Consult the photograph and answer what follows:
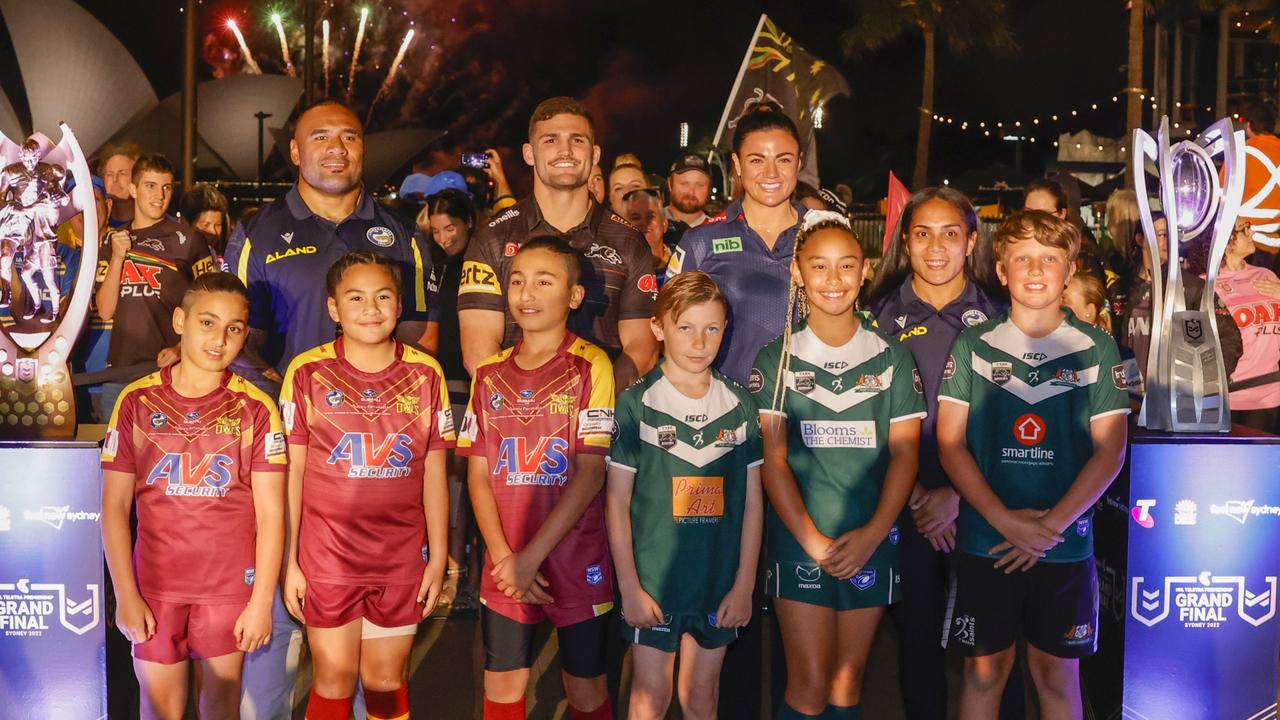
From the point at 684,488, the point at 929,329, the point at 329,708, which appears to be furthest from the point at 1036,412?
the point at 329,708

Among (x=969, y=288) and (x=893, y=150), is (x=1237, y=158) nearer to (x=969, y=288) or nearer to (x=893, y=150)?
(x=969, y=288)

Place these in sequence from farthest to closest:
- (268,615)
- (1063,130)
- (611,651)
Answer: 1. (1063,130)
2. (611,651)
3. (268,615)

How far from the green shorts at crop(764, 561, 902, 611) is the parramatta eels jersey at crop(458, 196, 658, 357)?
1115 mm

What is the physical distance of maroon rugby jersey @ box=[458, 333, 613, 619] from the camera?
3.82m

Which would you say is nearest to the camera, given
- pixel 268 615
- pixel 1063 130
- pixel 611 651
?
pixel 268 615

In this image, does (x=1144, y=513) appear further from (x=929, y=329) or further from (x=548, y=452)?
(x=548, y=452)

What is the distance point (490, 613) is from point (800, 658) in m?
1.04

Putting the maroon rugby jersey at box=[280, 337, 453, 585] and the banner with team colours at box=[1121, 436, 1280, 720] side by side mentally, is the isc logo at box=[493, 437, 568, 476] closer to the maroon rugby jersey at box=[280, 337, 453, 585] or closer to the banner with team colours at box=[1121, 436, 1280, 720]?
the maroon rugby jersey at box=[280, 337, 453, 585]

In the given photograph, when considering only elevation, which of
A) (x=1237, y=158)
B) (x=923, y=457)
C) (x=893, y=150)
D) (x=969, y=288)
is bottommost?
(x=923, y=457)

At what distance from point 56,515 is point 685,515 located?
2.24 metres

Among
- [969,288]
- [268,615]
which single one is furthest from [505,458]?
[969,288]

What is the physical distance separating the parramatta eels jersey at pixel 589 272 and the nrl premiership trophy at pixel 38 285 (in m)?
1.49

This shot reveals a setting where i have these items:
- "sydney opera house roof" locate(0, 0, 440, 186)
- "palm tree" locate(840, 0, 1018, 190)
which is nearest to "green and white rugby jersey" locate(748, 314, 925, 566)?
"sydney opera house roof" locate(0, 0, 440, 186)

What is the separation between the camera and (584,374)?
12.7 feet
